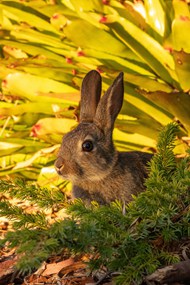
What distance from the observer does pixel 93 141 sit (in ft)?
15.2

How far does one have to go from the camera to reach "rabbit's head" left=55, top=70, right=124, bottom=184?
4.45m

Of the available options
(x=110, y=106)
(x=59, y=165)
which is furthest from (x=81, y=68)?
(x=59, y=165)

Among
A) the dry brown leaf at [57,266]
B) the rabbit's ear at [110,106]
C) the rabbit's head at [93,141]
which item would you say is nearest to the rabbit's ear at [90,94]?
the rabbit's head at [93,141]

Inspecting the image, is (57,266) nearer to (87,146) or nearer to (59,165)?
(59,165)

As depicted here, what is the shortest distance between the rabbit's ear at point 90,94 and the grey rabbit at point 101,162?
0.01 metres

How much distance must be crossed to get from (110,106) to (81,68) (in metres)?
1.87

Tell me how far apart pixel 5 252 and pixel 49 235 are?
1971mm

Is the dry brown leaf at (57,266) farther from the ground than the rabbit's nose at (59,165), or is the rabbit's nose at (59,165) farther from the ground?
the rabbit's nose at (59,165)

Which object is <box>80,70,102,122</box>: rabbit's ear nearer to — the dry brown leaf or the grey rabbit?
the grey rabbit

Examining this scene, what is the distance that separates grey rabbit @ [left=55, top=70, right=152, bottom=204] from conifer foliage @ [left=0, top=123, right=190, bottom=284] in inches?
49.2

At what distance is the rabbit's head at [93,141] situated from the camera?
445 centimetres

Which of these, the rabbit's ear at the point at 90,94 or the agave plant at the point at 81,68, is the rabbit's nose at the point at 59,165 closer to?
the rabbit's ear at the point at 90,94

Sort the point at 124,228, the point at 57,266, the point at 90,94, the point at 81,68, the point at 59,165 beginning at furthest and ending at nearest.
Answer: the point at 81,68 < the point at 90,94 < the point at 59,165 < the point at 57,266 < the point at 124,228

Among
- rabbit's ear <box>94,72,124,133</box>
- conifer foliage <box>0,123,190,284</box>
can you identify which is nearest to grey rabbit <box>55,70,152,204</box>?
rabbit's ear <box>94,72,124,133</box>
